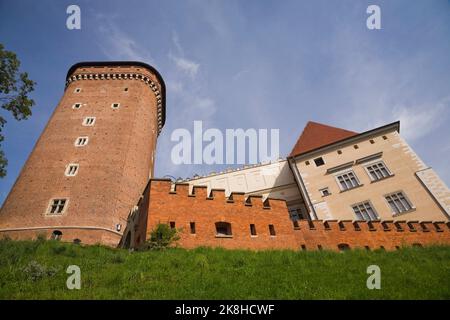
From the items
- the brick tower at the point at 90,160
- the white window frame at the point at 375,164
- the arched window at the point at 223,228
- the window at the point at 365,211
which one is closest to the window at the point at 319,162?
the white window frame at the point at 375,164

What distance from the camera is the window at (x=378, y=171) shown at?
24844 millimetres

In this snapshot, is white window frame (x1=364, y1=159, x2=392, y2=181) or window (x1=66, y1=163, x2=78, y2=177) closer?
white window frame (x1=364, y1=159, x2=392, y2=181)

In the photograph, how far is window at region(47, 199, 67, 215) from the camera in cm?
2449

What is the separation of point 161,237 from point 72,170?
17549mm

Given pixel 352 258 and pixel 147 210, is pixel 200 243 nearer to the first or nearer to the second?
pixel 147 210

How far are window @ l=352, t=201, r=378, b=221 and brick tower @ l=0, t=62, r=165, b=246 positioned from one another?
19.0 m

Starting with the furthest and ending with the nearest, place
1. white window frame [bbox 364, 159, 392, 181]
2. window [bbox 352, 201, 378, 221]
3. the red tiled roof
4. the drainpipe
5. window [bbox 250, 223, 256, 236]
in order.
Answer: the red tiled roof → the drainpipe → white window frame [bbox 364, 159, 392, 181] → window [bbox 352, 201, 378, 221] → window [bbox 250, 223, 256, 236]

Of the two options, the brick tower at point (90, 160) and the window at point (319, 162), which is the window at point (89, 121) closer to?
the brick tower at point (90, 160)

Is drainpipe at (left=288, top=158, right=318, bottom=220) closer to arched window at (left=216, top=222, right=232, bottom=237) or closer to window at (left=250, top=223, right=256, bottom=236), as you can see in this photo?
window at (left=250, top=223, right=256, bottom=236)

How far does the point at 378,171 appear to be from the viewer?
2533 centimetres

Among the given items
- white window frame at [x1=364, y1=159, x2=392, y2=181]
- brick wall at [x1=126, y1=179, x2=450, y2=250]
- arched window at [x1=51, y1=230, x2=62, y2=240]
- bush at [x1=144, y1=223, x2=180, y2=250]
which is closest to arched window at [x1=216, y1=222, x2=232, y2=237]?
brick wall at [x1=126, y1=179, x2=450, y2=250]

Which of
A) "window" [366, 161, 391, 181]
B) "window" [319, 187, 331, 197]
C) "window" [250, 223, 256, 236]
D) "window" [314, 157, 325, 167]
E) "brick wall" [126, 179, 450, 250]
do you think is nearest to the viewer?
"brick wall" [126, 179, 450, 250]

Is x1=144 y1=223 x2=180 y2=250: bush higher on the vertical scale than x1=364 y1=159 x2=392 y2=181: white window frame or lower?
lower
